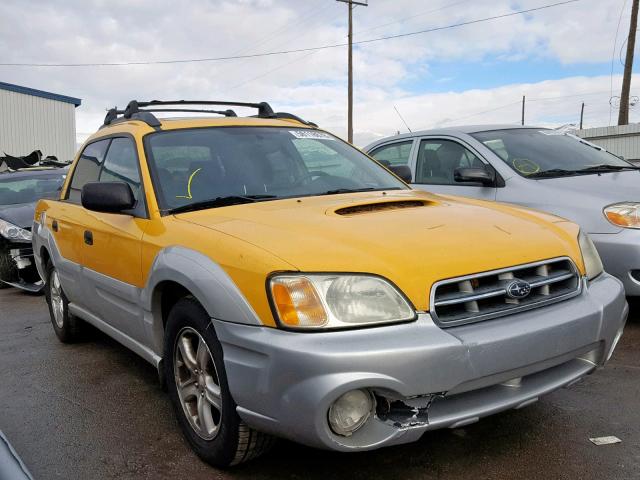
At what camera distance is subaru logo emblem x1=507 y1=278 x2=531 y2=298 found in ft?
7.93

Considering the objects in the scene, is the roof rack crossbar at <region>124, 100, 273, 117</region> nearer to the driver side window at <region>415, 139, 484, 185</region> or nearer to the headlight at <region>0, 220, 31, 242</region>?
the driver side window at <region>415, 139, 484, 185</region>

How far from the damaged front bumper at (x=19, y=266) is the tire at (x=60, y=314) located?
217 cm

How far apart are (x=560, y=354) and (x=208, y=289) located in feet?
4.62

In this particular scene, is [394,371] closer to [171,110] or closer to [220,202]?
[220,202]

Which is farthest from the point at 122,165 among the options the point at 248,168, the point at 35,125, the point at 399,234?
the point at 35,125

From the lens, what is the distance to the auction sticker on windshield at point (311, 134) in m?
3.98

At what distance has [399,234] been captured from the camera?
2.54 meters

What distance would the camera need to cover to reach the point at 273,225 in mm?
2660

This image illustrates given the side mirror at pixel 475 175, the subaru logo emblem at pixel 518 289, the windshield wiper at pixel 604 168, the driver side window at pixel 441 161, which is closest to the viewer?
the subaru logo emblem at pixel 518 289

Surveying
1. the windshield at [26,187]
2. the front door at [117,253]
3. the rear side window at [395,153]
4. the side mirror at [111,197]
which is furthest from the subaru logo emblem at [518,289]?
the windshield at [26,187]

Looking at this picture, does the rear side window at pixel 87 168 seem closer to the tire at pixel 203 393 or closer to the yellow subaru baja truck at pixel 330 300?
the yellow subaru baja truck at pixel 330 300

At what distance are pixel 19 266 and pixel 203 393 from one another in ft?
17.4

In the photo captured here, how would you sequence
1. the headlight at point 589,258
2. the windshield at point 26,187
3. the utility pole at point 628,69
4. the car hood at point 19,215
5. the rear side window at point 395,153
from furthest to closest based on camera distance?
the utility pole at point 628,69
the windshield at point 26,187
the car hood at point 19,215
the rear side window at point 395,153
the headlight at point 589,258

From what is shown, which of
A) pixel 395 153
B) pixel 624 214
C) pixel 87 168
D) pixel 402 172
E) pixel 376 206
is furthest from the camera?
pixel 395 153
